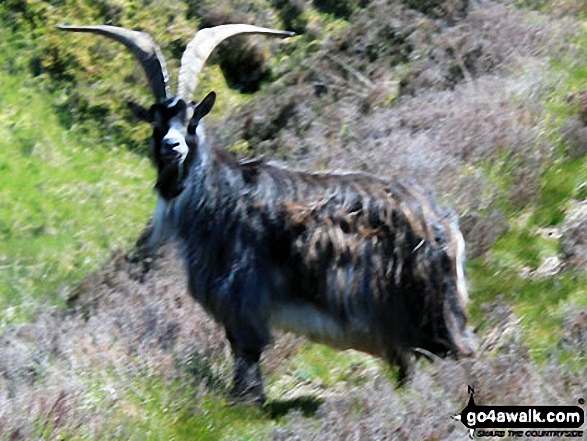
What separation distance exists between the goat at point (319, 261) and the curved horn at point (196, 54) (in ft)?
1.95

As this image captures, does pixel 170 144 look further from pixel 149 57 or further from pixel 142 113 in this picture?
pixel 149 57

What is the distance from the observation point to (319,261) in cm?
769

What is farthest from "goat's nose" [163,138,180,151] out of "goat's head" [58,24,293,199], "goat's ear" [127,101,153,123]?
"goat's ear" [127,101,153,123]

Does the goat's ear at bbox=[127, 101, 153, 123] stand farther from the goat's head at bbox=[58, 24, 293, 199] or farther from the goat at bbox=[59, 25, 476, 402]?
the goat at bbox=[59, 25, 476, 402]

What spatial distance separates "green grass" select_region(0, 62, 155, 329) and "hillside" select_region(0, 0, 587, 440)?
4 centimetres

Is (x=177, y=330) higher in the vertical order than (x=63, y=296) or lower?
higher

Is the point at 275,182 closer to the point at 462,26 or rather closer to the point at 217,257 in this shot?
the point at 217,257

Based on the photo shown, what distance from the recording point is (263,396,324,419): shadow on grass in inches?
288

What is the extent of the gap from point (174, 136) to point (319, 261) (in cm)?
145

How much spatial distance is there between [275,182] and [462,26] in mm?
10409

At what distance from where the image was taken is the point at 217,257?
787 centimetres

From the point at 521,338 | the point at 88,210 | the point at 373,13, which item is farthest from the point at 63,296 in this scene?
the point at 373,13

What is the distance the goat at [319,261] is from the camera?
25.2 ft

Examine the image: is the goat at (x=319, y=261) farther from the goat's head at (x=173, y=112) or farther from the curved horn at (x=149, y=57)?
the curved horn at (x=149, y=57)
